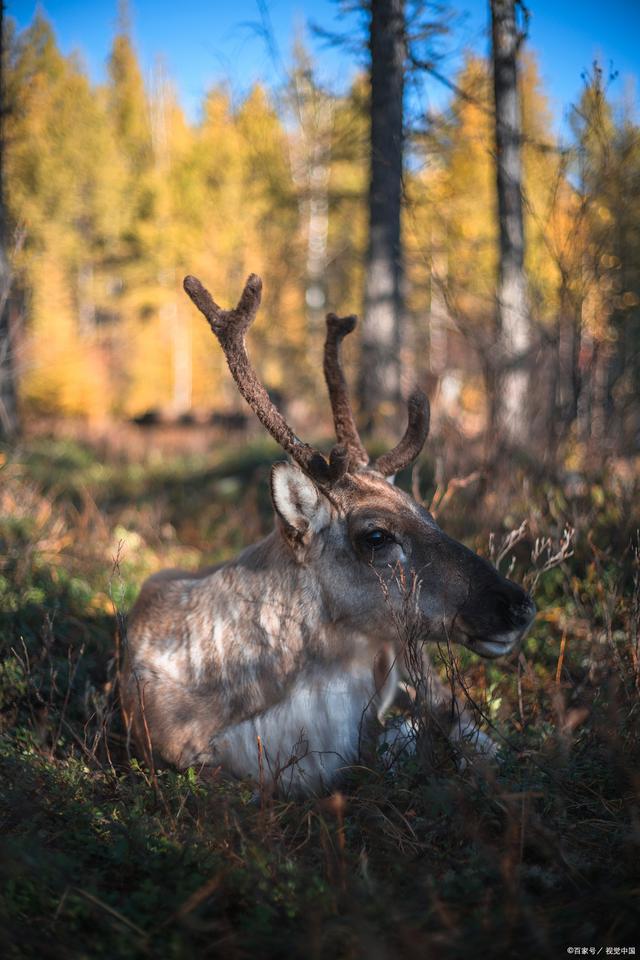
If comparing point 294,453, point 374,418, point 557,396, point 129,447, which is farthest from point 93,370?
point 294,453

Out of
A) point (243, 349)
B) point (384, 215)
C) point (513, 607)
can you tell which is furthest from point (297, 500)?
point (384, 215)

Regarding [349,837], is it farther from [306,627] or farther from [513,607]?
[513,607]

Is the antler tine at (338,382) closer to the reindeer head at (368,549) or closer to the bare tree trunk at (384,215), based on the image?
the reindeer head at (368,549)

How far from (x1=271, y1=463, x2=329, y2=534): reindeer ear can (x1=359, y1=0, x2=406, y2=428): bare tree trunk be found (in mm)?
3169

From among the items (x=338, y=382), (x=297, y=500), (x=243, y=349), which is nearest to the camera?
(x=297, y=500)

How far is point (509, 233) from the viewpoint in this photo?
8531 millimetres

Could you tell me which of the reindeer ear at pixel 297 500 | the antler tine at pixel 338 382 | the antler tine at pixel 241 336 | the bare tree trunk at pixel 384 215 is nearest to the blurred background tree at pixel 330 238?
the bare tree trunk at pixel 384 215

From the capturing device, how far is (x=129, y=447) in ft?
44.1

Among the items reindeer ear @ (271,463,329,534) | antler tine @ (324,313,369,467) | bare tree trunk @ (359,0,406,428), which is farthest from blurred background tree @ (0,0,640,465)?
reindeer ear @ (271,463,329,534)

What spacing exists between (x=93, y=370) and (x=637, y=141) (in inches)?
855

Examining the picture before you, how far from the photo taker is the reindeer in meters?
2.86

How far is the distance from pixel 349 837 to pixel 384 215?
781 centimetres

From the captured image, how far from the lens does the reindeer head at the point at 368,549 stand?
2773mm

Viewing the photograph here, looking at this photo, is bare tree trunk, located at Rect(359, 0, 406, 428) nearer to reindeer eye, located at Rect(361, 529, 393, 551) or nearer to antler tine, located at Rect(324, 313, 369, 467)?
antler tine, located at Rect(324, 313, 369, 467)
